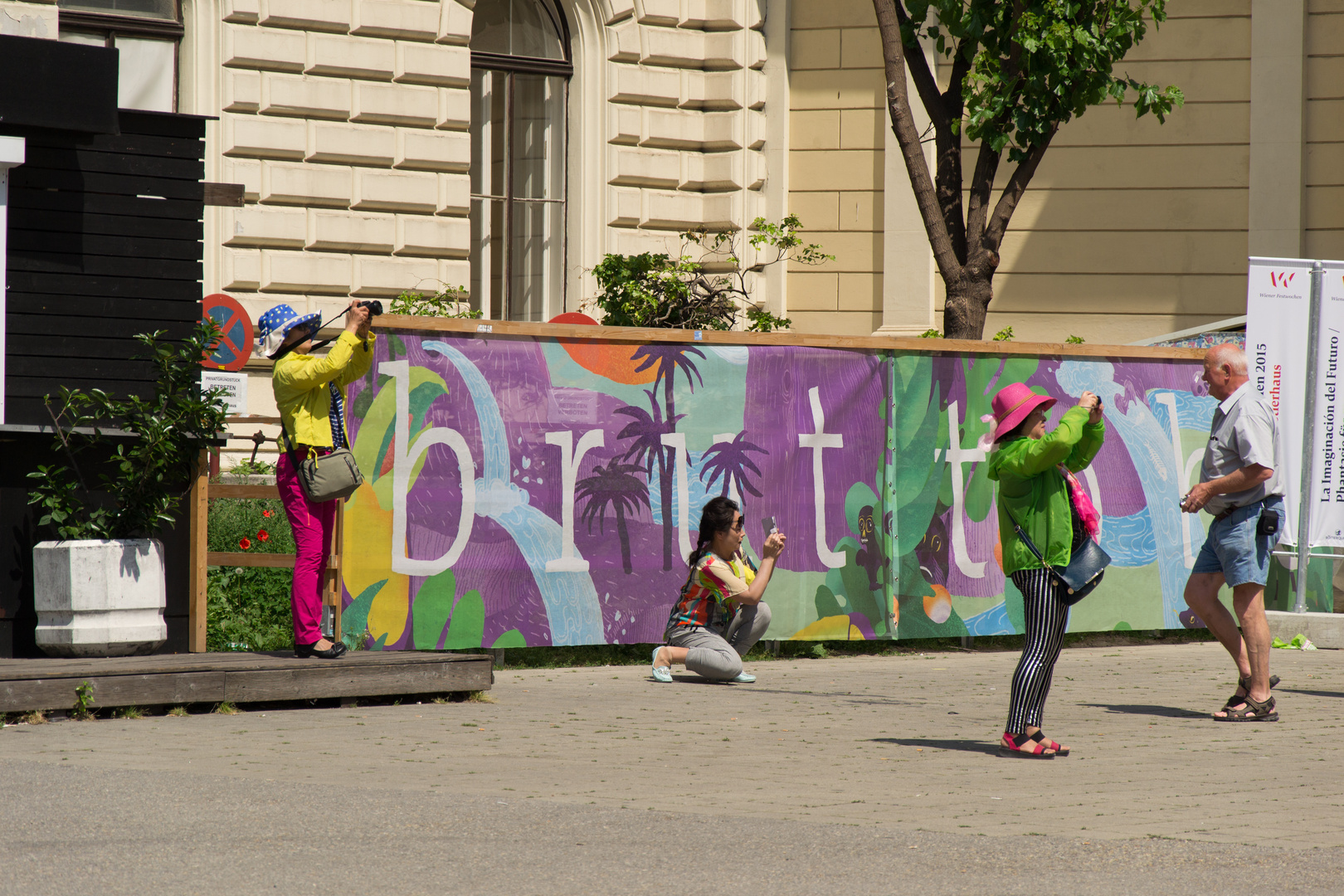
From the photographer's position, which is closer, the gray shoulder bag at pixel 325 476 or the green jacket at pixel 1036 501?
the green jacket at pixel 1036 501

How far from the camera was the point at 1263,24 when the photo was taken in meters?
19.0

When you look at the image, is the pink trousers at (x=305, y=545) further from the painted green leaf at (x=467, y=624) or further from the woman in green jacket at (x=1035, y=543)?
the woman in green jacket at (x=1035, y=543)

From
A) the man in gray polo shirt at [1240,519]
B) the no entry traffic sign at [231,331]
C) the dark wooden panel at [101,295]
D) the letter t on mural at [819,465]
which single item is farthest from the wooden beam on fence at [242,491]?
the man in gray polo shirt at [1240,519]

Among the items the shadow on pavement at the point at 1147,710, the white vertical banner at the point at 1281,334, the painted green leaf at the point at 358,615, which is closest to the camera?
the shadow on pavement at the point at 1147,710

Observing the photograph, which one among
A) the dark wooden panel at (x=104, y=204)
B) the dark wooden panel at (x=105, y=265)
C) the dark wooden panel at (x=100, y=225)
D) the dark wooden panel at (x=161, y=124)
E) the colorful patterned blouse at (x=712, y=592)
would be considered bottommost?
the colorful patterned blouse at (x=712, y=592)

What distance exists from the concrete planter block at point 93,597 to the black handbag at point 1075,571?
437cm

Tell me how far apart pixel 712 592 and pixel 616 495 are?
106cm

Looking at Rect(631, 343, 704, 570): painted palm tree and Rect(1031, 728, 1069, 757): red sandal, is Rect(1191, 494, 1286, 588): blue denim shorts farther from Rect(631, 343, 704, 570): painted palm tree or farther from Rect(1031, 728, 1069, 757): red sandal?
Rect(631, 343, 704, 570): painted palm tree

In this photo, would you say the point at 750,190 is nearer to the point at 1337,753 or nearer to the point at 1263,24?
the point at 1263,24

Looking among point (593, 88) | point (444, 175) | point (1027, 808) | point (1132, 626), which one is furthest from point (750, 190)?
point (1027, 808)

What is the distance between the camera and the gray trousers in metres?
9.97

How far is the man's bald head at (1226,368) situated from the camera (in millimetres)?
8984

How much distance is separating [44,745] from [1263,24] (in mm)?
16086

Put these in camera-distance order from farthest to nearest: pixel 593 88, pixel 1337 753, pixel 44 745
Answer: pixel 593 88 → pixel 1337 753 → pixel 44 745
